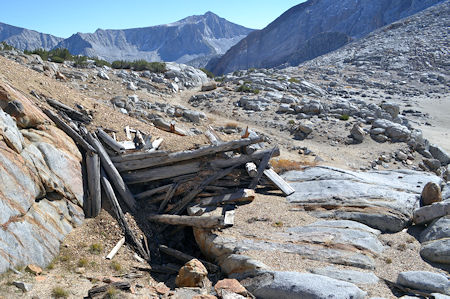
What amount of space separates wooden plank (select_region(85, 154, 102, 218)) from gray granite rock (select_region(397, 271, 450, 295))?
7.00m

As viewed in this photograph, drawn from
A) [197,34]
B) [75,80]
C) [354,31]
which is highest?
[197,34]

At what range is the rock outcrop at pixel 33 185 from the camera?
701cm

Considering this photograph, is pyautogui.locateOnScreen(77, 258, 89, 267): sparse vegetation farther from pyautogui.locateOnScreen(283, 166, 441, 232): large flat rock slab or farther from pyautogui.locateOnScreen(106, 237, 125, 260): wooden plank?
pyautogui.locateOnScreen(283, 166, 441, 232): large flat rock slab

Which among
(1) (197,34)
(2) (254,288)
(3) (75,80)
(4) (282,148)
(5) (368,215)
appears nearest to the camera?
(2) (254,288)

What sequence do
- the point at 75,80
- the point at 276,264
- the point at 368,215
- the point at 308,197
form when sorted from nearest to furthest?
the point at 276,264
the point at 368,215
the point at 308,197
the point at 75,80

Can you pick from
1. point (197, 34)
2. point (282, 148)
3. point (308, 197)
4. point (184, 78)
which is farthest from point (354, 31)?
point (197, 34)

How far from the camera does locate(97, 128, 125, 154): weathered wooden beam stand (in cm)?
1035

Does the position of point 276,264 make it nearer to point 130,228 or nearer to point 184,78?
point 130,228

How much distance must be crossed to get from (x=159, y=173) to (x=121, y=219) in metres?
1.94

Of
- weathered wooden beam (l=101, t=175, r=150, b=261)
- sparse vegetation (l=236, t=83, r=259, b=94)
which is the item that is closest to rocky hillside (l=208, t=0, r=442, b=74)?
sparse vegetation (l=236, t=83, r=259, b=94)

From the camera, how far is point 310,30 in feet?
340

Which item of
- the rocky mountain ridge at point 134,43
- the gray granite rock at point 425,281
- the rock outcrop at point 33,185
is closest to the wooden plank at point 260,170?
the rock outcrop at point 33,185

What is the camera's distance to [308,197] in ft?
35.7

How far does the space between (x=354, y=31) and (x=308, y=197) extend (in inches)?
3688
